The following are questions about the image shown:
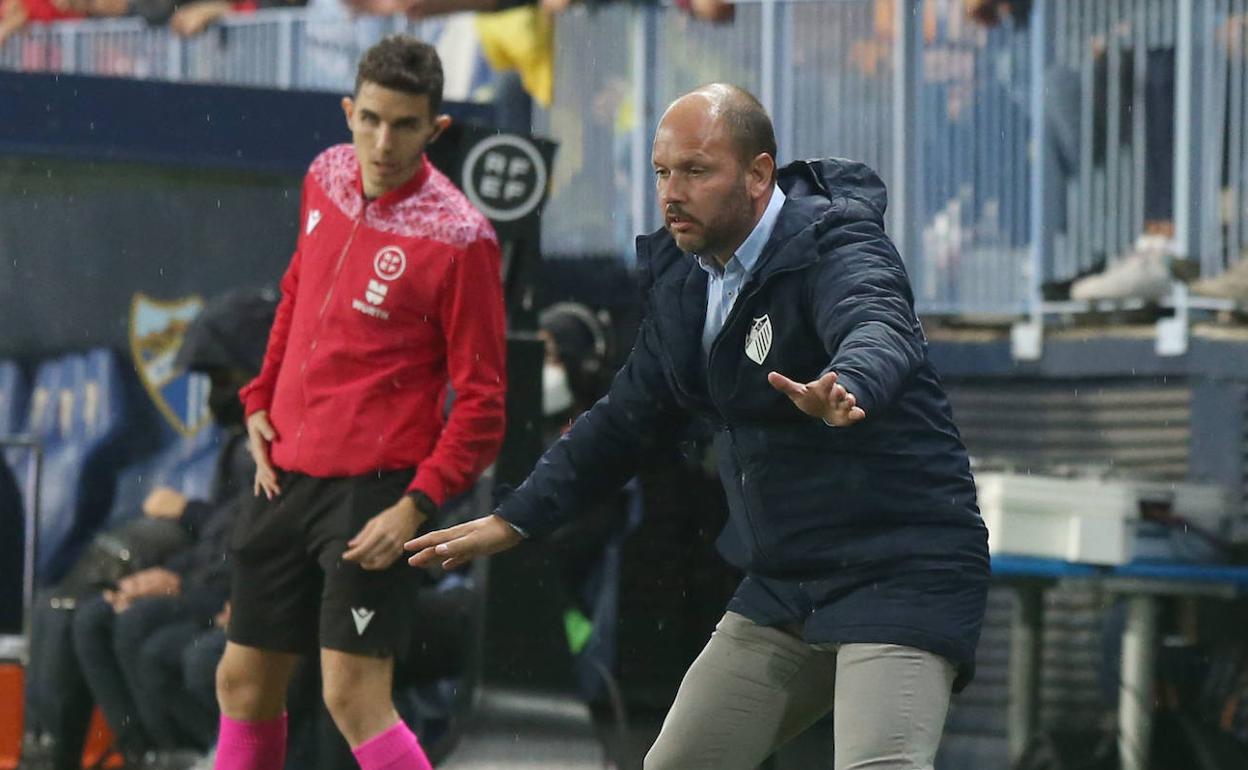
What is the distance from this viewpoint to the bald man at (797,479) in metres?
3.71

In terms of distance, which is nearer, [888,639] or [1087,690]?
[888,639]

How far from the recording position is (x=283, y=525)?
527 centimetres

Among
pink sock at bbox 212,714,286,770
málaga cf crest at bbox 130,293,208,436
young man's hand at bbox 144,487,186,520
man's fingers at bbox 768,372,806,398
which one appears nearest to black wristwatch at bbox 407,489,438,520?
pink sock at bbox 212,714,286,770

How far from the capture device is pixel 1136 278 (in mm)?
9922

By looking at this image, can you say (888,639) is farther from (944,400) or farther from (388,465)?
(388,465)

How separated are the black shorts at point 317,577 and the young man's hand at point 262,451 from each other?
3 centimetres

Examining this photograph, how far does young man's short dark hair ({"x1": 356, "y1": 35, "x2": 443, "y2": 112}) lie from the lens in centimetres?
525

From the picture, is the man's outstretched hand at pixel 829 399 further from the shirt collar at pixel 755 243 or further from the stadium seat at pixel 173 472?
the stadium seat at pixel 173 472

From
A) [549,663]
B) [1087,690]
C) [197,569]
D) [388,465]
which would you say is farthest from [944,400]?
[1087,690]

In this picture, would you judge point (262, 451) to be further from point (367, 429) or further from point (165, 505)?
point (165, 505)

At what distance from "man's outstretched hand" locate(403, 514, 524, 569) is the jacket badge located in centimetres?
58

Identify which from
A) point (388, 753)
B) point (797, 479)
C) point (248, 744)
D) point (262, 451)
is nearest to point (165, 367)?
point (262, 451)

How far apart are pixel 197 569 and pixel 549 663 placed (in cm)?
146

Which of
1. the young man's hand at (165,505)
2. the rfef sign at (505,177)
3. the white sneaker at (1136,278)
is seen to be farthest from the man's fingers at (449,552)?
the white sneaker at (1136,278)
